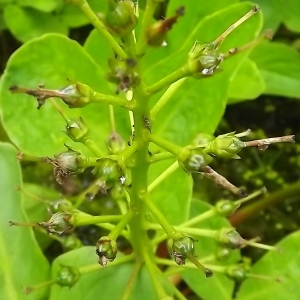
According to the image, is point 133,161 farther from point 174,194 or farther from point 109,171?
point 174,194

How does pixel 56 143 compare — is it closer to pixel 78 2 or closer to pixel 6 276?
pixel 6 276

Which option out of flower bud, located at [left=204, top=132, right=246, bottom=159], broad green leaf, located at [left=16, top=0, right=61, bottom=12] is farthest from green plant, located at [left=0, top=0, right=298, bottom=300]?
broad green leaf, located at [left=16, top=0, right=61, bottom=12]

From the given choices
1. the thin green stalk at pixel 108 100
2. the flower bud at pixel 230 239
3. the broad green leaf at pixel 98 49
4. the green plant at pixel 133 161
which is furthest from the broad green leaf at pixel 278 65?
the thin green stalk at pixel 108 100

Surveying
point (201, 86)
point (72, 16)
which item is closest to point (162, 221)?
point (201, 86)

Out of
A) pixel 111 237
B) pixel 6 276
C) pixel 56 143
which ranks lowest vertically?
pixel 6 276

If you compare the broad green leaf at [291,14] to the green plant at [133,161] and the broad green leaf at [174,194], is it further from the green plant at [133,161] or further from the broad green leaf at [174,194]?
the broad green leaf at [174,194]

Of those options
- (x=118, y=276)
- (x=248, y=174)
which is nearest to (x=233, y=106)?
(x=248, y=174)
